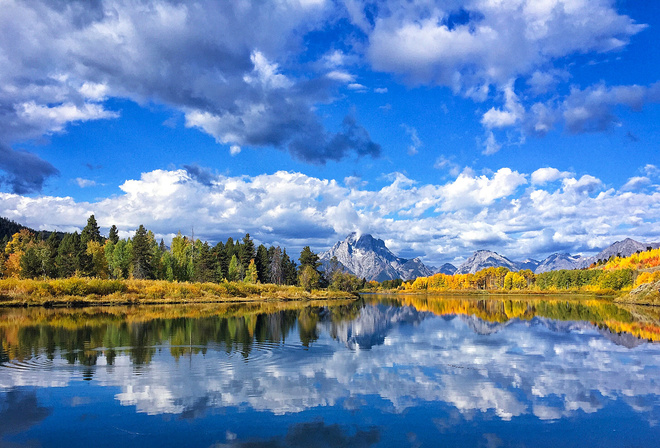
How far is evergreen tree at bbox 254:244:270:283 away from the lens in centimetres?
13162

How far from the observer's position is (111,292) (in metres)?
65.9

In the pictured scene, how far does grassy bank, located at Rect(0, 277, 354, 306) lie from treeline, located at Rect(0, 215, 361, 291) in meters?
16.8

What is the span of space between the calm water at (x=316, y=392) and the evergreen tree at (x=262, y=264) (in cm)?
10287

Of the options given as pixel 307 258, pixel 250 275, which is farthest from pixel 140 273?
pixel 307 258

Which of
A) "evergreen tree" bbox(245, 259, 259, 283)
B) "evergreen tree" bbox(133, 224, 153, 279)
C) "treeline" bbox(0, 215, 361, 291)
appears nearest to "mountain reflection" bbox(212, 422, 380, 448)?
"treeline" bbox(0, 215, 361, 291)

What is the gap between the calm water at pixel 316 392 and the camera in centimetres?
1136

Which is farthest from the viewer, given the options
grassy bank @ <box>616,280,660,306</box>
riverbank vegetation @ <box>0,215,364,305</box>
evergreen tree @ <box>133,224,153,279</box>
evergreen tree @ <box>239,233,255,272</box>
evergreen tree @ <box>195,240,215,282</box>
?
evergreen tree @ <box>239,233,255,272</box>

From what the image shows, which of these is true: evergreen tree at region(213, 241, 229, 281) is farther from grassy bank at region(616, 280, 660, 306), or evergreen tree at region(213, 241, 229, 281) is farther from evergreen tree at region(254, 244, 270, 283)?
grassy bank at region(616, 280, 660, 306)

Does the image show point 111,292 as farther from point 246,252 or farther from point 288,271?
point 288,271

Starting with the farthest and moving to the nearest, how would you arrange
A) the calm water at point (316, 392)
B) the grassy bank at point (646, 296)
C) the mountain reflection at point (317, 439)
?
the grassy bank at point (646, 296)
the calm water at point (316, 392)
the mountain reflection at point (317, 439)

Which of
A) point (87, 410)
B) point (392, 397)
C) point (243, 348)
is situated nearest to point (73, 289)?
point (243, 348)

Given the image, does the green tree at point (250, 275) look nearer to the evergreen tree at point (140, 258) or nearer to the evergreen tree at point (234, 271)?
the evergreen tree at point (234, 271)

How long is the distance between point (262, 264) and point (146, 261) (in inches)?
1707

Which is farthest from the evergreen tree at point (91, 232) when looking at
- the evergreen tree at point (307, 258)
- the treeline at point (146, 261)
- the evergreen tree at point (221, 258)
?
the evergreen tree at point (307, 258)
